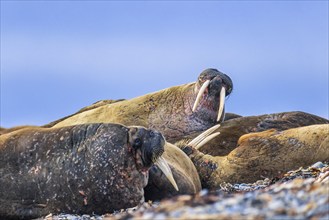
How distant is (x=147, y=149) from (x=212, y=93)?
223 inches

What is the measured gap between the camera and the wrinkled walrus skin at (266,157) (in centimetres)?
1291

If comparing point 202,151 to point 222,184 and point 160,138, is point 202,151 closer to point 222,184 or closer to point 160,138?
point 222,184

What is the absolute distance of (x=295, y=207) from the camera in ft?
17.7

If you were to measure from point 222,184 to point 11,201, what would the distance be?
11.8 ft

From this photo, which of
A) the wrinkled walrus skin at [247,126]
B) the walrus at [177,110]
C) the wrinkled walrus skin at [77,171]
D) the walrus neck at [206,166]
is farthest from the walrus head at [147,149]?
the walrus at [177,110]

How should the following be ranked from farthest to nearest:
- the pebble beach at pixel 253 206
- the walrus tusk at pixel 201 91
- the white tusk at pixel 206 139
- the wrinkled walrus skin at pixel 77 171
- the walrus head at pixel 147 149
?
1. the walrus tusk at pixel 201 91
2. the white tusk at pixel 206 139
3. the walrus head at pixel 147 149
4. the wrinkled walrus skin at pixel 77 171
5. the pebble beach at pixel 253 206

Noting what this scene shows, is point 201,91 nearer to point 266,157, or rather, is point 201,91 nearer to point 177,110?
Answer: point 177,110

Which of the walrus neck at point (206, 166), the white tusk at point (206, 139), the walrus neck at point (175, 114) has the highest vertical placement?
the walrus neck at point (175, 114)

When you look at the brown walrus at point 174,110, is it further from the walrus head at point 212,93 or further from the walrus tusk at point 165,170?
the walrus tusk at point 165,170

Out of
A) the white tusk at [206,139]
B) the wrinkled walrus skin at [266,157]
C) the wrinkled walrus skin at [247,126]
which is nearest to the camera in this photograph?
the wrinkled walrus skin at [266,157]

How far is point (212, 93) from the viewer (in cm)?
1639

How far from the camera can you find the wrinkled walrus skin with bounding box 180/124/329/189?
1291 centimetres

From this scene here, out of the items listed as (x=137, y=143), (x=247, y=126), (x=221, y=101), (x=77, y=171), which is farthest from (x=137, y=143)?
(x=221, y=101)

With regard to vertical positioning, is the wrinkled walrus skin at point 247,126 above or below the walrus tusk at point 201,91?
below
